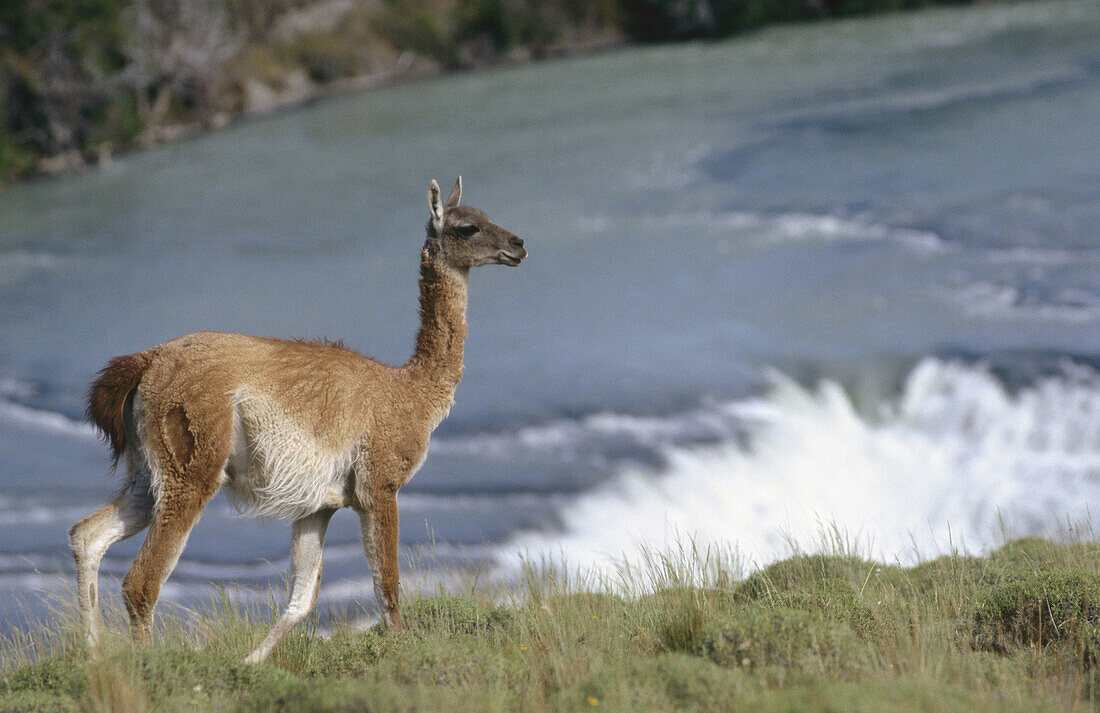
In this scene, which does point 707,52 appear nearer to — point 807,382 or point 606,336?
point 606,336

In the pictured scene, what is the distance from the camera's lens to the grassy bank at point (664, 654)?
4.62 metres

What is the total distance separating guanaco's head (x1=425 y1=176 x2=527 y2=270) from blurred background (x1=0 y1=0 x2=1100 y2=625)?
1.77 meters

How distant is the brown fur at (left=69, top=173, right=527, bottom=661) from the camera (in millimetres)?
5438

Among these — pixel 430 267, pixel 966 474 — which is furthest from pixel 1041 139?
pixel 430 267

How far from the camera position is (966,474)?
12.0 metres

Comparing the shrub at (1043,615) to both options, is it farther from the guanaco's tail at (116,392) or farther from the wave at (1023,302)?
the wave at (1023,302)

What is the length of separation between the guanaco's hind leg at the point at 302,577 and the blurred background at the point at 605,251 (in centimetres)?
98

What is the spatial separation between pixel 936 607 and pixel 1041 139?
18.4 metres

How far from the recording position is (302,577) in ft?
19.1

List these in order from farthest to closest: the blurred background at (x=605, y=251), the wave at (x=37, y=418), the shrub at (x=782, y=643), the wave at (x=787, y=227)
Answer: the wave at (x=787, y=227) < the wave at (x=37, y=418) < the blurred background at (x=605, y=251) < the shrub at (x=782, y=643)

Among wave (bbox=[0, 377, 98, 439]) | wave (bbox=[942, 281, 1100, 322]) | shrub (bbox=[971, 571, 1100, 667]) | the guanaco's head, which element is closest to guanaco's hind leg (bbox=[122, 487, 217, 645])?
the guanaco's head

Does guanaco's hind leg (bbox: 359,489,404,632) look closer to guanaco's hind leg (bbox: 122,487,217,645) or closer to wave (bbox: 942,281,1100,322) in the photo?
guanaco's hind leg (bbox: 122,487,217,645)

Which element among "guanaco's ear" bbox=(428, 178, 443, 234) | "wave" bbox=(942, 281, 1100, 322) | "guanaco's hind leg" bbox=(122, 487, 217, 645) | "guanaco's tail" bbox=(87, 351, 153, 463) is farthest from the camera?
"wave" bbox=(942, 281, 1100, 322)

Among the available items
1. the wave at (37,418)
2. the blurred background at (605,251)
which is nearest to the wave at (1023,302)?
the blurred background at (605,251)
